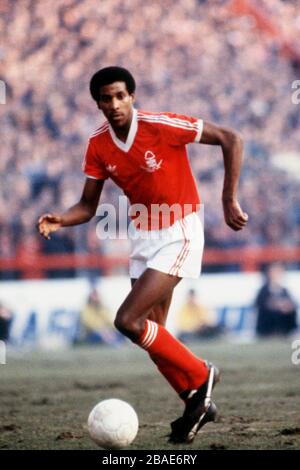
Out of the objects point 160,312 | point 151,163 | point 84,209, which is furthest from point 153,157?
point 160,312

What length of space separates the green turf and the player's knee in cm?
64

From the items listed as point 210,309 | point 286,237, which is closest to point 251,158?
point 286,237

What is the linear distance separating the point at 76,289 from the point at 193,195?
33.0ft

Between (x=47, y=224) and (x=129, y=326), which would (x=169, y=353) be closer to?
(x=129, y=326)

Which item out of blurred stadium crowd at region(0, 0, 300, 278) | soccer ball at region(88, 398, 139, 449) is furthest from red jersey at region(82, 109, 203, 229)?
blurred stadium crowd at region(0, 0, 300, 278)

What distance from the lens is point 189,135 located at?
6.39m

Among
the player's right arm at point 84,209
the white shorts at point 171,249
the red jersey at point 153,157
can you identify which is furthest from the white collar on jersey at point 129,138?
the white shorts at point 171,249

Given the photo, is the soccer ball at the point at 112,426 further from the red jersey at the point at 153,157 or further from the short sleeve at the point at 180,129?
the short sleeve at the point at 180,129

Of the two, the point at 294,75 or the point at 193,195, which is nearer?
the point at 193,195

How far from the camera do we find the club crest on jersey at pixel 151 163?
643cm

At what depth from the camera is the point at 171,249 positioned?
21.2 ft
